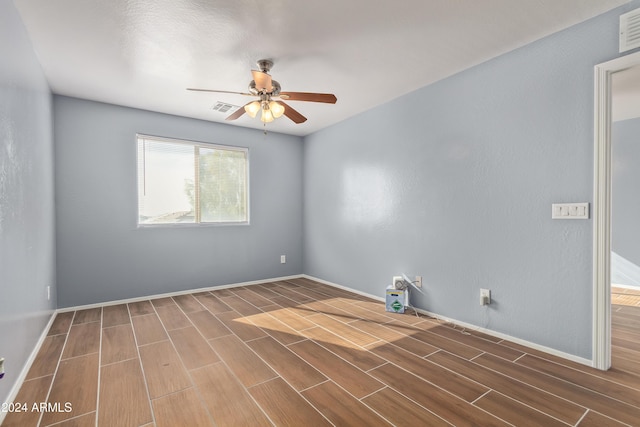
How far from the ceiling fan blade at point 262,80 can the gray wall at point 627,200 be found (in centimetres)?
512

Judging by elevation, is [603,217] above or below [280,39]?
below

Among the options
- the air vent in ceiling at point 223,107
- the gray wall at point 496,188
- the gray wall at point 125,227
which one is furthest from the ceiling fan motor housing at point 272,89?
the gray wall at point 125,227

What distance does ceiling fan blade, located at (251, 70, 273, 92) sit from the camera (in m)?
2.24

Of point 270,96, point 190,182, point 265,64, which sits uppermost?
point 265,64

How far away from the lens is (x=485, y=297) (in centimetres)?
267

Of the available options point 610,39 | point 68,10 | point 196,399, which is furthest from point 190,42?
point 610,39

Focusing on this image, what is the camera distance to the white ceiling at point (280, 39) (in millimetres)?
1980

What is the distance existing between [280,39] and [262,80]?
35cm

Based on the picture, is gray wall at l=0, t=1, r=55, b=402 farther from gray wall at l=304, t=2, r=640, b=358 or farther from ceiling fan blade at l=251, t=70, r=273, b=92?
gray wall at l=304, t=2, r=640, b=358

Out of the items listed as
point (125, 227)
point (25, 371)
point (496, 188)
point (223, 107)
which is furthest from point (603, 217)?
point (125, 227)

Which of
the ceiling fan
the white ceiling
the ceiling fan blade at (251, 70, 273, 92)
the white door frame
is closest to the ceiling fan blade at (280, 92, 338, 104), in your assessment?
the ceiling fan

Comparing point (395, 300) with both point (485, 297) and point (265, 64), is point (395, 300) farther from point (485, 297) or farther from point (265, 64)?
point (265, 64)

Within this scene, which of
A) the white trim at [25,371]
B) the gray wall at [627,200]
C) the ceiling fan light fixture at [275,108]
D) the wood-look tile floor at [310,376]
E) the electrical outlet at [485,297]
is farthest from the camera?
the gray wall at [627,200]

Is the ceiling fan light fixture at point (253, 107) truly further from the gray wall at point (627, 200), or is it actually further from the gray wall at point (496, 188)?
the gray wall at point (627, 200)
